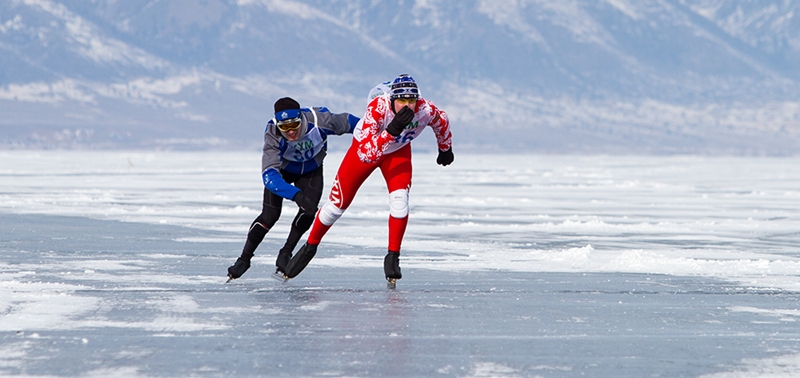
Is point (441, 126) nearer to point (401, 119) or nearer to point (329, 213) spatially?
point (401, 119)

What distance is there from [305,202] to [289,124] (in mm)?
504

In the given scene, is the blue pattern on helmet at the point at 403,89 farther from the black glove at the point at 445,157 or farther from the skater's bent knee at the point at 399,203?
the black glove at the point at 445,157

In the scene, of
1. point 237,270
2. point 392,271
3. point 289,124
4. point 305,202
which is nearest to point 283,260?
point 237,270

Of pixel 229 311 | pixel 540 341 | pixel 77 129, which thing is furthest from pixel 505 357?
pixel 77 129

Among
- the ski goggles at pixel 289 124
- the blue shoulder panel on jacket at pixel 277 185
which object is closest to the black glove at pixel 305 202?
the blue shoulder panel on jacket at pixel 277 185

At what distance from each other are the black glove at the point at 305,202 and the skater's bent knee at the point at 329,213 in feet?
0.27

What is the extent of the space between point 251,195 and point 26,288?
54.1ft

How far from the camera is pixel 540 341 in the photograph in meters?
6.21

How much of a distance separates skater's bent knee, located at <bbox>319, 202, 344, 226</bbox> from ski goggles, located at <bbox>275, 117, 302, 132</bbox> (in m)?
0.56

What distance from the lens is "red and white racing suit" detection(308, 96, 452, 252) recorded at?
27.9 feet

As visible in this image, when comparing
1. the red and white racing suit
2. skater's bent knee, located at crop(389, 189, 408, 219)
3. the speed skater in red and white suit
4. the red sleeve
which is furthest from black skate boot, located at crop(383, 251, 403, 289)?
the red sleeve

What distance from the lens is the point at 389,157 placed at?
8625 millimetres

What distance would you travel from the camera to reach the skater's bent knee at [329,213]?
877cm

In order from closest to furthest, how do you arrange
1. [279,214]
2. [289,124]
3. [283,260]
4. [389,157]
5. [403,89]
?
[403,89] → [289,124] → [389,157] → [283,260] → [279,214]
